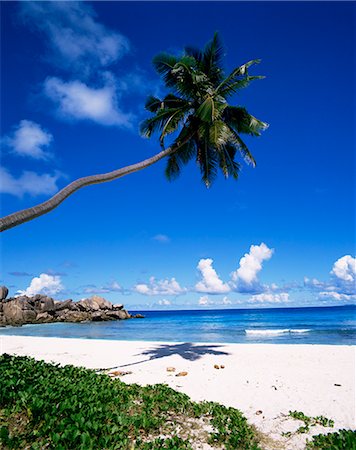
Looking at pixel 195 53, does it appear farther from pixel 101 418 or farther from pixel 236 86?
pixel 101 418

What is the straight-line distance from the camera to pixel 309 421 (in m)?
5.54

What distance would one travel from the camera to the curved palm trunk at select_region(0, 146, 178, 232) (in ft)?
23.3

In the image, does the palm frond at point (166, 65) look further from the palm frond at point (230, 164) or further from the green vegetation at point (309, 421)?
the green vegetation at point (309, 421)

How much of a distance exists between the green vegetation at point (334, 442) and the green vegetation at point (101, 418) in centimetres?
81

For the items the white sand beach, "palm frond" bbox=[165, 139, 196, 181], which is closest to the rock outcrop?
the white sand beach

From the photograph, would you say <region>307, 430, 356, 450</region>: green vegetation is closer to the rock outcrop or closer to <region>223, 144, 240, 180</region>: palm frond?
<region>223, 144, 240, 180</region>: palm frond

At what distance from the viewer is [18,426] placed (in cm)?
438

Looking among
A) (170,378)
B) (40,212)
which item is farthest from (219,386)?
(40,212)

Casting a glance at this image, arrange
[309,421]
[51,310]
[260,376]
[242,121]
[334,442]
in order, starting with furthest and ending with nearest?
[51,310]
[242,121]
[260,376]
[309,421]
[334,442]

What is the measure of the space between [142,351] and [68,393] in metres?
9.78

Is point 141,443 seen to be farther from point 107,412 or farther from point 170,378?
point 170,378

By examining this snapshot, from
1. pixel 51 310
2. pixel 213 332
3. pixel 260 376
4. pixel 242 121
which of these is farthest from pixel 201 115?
pixel 51 310

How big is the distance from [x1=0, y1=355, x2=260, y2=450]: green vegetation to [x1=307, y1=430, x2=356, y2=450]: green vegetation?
0.81 metres

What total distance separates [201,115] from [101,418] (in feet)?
30.2
